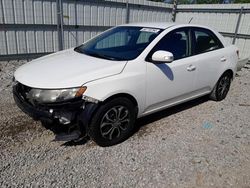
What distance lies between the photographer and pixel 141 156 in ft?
10.0

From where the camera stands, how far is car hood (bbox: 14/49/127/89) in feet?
9.09

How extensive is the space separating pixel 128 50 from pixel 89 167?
69.2 inches

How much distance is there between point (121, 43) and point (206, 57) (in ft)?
4.96

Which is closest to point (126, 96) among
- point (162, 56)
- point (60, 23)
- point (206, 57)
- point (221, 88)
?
point (162, 56)

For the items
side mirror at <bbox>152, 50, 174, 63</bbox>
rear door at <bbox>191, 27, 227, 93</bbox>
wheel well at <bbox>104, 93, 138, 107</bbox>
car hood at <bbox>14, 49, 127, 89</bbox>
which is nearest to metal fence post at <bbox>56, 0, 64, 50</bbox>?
car hood at <bbox>14, 49, 127, 89</bbox>

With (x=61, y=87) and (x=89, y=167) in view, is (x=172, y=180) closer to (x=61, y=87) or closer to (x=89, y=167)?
(x=89, y=167)

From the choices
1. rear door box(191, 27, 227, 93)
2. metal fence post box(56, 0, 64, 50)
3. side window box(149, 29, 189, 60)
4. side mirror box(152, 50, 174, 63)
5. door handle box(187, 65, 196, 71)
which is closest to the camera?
side mirror box(152, 50, 174, 63)

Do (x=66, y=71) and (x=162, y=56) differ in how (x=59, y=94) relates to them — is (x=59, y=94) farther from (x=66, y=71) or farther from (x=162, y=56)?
(x=162, y=56)

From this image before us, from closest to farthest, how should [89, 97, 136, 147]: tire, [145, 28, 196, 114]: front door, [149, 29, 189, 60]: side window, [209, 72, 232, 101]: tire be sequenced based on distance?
[89, 97, 136, 147]: tire → [145, 28, 196, 114]: front door → [149, 29, 189, 60]: side window → [209, 72, 232, 101]: tire

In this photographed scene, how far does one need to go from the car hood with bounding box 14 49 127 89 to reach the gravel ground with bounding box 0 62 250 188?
876 mm

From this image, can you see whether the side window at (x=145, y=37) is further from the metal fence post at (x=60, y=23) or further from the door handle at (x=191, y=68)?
the metal fence post at (x=60, y=23)

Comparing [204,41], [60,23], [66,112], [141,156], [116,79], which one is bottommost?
[141,156]

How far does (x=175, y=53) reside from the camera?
3.71 meters

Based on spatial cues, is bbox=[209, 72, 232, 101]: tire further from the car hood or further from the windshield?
the car hood
